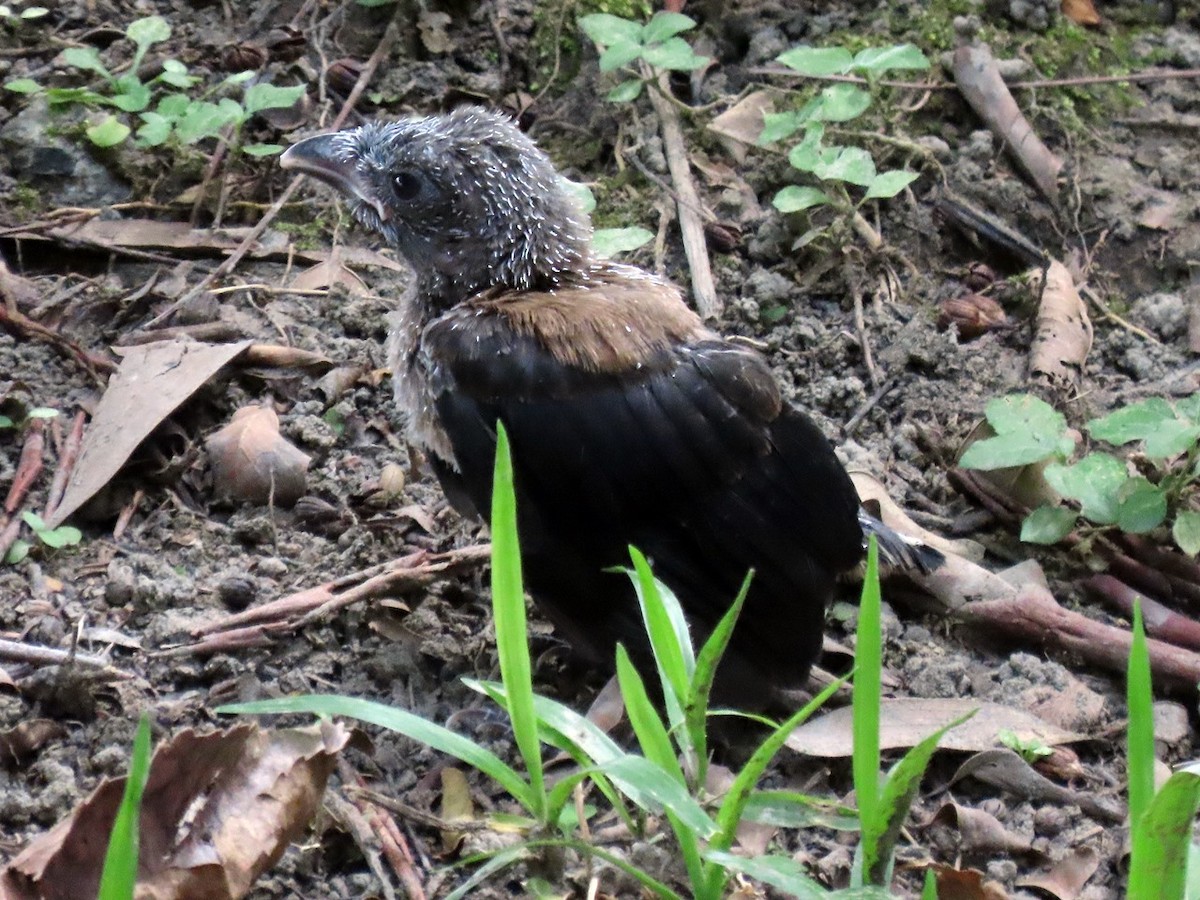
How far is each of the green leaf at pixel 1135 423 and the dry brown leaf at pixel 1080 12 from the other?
1897 mm

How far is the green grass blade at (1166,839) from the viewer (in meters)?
1.64

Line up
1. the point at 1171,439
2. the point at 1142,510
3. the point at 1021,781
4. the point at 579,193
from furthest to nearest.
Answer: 1. the point at 579,193
2. the point at 1142,510
3. the point at 1171,439
4. the point at 1021,781

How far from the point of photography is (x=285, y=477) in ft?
9.89

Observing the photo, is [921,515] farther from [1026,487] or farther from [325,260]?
[325,260]

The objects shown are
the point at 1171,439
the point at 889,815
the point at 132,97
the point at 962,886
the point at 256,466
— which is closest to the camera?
the point at 889,815

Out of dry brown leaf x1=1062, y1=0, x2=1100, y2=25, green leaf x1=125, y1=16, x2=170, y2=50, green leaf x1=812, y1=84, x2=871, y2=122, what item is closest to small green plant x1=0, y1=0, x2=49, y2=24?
green leaf x1=125, y1=16, x2=170, y2=50

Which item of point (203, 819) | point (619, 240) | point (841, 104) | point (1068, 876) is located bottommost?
point (1068, 876)

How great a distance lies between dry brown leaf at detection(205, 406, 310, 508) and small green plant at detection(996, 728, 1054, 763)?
161 centimetres

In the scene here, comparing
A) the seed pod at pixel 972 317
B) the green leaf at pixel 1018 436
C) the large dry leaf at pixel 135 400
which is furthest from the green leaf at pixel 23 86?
the green leaf at pixel 1018 436

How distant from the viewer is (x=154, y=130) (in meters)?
3.60

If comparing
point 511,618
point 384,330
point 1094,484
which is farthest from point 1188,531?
point 384,330

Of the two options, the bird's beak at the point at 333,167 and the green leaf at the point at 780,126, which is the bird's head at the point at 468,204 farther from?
the green leaf at the point at 780,126

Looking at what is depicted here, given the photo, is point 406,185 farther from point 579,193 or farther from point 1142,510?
point 1142,510

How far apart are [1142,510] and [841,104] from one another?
1.38m
